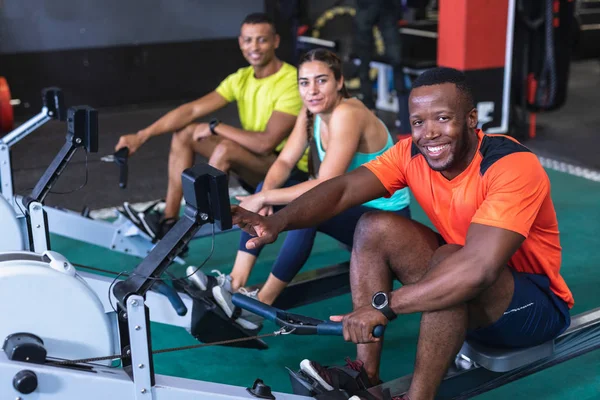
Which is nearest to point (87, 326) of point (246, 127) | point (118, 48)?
point (246, 127)

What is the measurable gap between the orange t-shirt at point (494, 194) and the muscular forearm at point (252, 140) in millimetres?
1129

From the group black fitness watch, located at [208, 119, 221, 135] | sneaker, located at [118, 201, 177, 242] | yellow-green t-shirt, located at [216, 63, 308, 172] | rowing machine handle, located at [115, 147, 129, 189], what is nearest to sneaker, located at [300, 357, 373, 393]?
rowing machine handle, located at [115, 147, 129, 189]

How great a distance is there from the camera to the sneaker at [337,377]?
204 cm

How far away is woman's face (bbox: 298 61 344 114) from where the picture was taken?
2736 mm

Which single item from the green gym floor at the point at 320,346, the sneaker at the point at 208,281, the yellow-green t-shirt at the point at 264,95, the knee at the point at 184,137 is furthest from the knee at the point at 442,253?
the knee at the point at 184,137

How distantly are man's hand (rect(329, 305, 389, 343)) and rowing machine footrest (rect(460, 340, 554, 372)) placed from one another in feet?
1.27

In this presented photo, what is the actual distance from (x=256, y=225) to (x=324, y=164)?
0.71 m

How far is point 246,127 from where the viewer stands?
3652 mm

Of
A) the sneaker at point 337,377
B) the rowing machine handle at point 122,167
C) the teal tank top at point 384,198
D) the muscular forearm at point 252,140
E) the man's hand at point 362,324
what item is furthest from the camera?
the muscular forearm at point 252,140

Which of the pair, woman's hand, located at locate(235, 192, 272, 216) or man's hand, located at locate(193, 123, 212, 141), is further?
man's hand, located at locate(193, 123, 212, 141)

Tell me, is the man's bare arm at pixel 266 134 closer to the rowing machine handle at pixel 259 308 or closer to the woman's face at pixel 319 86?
the woman's face at pixel 319 86

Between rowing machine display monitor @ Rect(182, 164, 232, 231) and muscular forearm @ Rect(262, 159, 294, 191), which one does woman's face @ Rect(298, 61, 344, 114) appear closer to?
muscular forearm @ Rect(262, 159, 294, 191)

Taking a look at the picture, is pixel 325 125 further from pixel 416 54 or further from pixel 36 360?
pixel 416 54

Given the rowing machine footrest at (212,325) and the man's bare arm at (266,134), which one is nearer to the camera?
the rowing machine footrest at (212,325)
